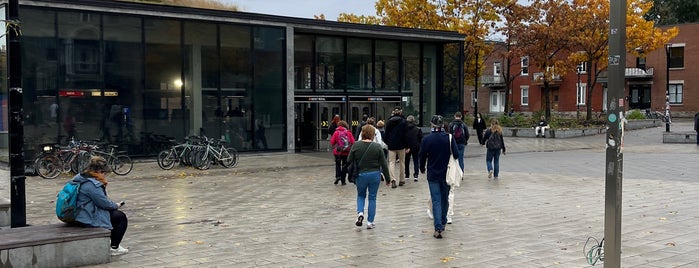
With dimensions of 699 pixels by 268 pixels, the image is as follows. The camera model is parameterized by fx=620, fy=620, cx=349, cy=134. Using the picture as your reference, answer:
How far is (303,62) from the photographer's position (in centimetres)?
2622

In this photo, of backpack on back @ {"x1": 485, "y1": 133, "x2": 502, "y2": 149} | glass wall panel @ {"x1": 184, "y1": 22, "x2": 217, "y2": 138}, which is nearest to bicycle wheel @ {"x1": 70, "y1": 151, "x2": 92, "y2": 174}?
glass wall panel @ {"x1": 184, "y1": 22, "x2": 217, "y2": 138}

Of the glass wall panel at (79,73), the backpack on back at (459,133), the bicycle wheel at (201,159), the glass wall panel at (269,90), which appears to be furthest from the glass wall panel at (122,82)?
the backpack on back at (459,133)

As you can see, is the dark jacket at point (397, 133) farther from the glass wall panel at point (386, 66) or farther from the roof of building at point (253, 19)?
the glass wall panel at point (386, 66)

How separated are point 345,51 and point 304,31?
2306 millimetres

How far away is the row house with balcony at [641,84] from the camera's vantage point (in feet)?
173

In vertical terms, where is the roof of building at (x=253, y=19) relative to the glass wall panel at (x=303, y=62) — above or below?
above

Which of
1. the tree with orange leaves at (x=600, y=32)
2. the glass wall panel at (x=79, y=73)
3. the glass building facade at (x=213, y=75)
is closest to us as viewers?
the glass building facade at (x=213, y=75)

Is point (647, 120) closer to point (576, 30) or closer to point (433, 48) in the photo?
point (576, 30)

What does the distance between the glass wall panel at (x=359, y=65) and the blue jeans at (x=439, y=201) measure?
18.2m

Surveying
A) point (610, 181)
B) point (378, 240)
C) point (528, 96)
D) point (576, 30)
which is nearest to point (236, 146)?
point (378, 240)

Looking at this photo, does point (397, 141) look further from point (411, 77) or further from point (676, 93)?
point (676, 93)

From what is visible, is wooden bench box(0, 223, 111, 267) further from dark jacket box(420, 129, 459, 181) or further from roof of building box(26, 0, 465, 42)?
roof of building box(26, 0, 465, 42)

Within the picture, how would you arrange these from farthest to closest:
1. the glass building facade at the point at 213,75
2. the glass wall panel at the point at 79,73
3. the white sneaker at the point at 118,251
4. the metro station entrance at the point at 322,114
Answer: the metro station entrance at the point at 322,114, the glass wall panel at the point at 79,73, the glass building facade at the point at 213,75, the white sneaker at the point at 118,251

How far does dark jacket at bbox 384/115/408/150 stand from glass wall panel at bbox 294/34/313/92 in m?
11.2
